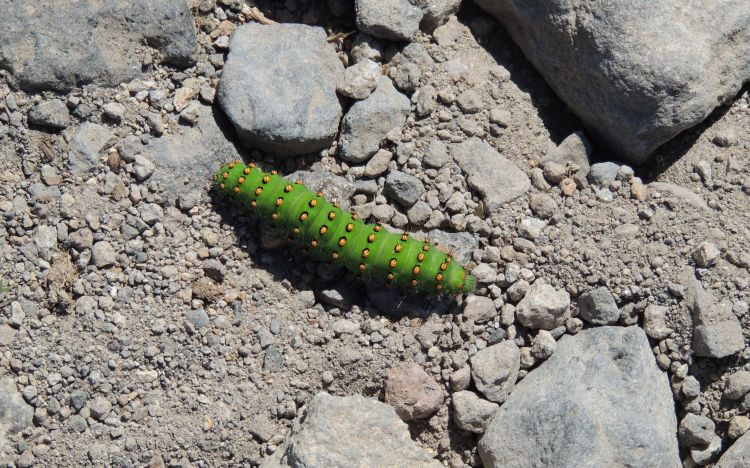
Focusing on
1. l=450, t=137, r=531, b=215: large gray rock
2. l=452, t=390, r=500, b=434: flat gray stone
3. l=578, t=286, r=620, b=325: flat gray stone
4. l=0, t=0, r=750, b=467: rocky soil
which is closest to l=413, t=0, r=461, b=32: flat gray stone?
l=0, t=0, r=750, b=467: rocky soil

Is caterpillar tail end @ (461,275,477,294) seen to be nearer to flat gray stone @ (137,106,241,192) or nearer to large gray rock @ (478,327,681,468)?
large gray rock @ (478,327,681,468)

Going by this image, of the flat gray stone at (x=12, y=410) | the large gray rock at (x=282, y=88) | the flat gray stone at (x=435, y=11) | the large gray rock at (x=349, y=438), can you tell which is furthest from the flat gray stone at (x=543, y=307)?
the flat gray stone at (x=12, y=410)

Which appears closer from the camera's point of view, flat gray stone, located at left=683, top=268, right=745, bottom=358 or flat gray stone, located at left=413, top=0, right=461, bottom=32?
flat gray stone, located at left=683, top=268, right=745, bottom=358

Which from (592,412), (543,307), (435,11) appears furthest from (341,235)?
(592,412)

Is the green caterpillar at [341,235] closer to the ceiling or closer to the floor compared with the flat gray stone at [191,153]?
closer to the ceiling

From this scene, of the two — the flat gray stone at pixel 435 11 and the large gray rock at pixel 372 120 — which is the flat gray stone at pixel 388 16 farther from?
the large gray rock at pixel 372 120
